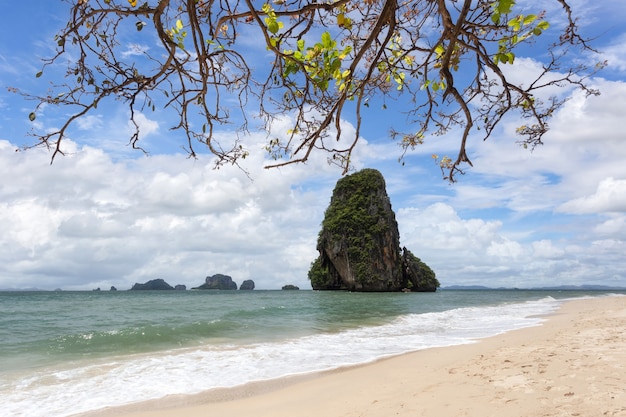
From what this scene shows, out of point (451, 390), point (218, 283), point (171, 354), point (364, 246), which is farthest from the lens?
point (218, 283)

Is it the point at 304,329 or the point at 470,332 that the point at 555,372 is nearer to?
the point at 470,332

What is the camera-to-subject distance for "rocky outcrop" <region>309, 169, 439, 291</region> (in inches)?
2135

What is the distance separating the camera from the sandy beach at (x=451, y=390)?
386 cm

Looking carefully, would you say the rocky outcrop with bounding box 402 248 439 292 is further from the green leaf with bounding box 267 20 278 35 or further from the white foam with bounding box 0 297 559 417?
the green leaf with bounding box 267 20 278 35

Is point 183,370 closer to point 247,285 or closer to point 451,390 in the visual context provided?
point 451,390

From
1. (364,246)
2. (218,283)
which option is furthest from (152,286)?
(364,246)

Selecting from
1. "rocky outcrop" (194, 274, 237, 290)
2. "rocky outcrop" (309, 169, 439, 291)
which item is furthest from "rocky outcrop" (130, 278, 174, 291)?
"rocky outcrop" (309, 169, 439, 291)

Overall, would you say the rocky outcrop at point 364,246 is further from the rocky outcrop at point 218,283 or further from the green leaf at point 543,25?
the rocky outcrop at point 218,283

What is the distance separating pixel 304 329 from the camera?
12.6 metres

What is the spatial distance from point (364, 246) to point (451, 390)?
165 ft

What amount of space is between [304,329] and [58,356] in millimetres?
6321

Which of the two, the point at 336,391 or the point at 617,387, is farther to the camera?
the point at 336,391

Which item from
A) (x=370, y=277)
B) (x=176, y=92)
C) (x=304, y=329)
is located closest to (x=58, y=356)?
(x=304, y=329)

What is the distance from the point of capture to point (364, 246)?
54.6 metres
